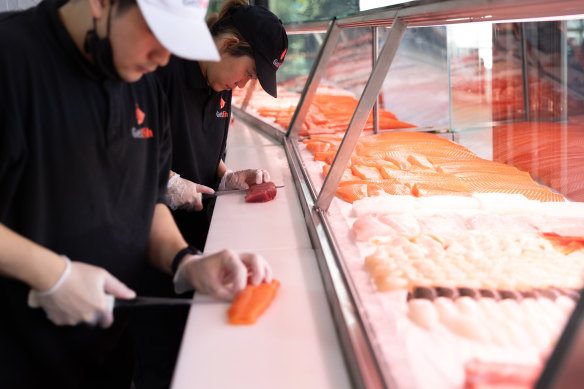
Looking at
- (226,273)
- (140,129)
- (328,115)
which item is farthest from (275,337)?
(328,115)

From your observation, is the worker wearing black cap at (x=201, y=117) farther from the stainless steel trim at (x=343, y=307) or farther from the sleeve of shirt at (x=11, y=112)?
the sleeve of shirt at (x=11, y=112)

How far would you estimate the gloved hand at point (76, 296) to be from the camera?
1296mm

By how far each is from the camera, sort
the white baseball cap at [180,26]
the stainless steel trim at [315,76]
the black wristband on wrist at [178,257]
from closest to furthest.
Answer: the white baseball cap at [180,26] → the black wristband on wrist at [178,257] → the stainless steel trim at [315,76]

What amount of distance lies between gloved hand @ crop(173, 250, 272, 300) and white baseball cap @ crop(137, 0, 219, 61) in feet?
1.79

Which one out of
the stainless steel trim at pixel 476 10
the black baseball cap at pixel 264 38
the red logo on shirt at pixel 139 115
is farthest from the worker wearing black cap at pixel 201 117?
the red logo on shirt at pixel 139 115

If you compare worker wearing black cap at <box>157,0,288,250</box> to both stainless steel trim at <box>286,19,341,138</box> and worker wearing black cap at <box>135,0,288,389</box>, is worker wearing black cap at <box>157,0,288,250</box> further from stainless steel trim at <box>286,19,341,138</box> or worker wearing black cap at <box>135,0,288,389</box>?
stainless steel trim at <box>286,19,341,138</box>

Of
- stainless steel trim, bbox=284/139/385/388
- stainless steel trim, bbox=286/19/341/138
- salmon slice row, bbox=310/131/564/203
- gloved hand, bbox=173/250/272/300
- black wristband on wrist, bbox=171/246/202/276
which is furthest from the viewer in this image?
stainless steel trim, bbox=286/19/341/138

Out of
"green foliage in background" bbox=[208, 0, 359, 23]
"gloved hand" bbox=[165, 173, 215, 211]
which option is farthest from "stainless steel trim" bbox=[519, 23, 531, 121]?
"green foliage in background" bbox=[208, 0, 359, 23]

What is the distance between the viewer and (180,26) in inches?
49.5

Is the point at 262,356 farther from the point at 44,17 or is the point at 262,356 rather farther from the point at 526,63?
the point at 526,63

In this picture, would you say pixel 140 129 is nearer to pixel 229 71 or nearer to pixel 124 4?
pixel 124 4

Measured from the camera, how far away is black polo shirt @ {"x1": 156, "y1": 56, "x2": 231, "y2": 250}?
94.1 inches

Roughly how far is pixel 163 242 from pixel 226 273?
0.32 m

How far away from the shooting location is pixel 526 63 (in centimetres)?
356
